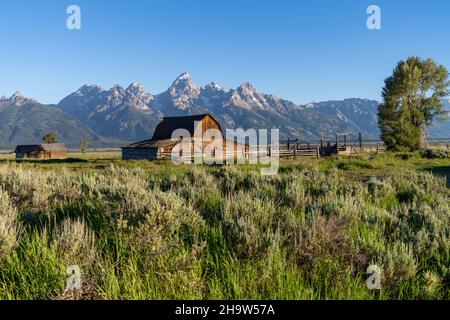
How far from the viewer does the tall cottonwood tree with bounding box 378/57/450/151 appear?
42781mm

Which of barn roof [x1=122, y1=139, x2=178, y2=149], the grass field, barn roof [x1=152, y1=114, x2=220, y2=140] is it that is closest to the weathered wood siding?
barn roof [x1=152, y1=114, x2=220, y2=140]

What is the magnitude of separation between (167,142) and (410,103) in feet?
99.6

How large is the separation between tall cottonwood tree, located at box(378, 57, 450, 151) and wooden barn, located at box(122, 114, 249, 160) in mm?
17731

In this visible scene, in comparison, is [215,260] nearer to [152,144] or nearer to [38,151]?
[152,144]

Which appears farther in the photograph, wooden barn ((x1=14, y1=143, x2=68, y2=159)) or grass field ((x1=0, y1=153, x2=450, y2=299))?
wooden barn ((x1=14, y1=143, x2=68, y2=159))

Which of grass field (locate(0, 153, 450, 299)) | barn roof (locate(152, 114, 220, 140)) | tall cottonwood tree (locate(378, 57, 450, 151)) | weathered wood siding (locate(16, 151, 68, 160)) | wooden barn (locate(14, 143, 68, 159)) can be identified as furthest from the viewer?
wooden barn (locate(14, 143, 68, 159))

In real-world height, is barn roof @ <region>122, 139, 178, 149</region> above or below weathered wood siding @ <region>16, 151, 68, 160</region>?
above

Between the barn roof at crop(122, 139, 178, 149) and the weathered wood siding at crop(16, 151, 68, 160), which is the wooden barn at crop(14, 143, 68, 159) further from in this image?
the barn roof at crop(122, 139, 178, 149)

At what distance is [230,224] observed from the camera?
5.70 metres

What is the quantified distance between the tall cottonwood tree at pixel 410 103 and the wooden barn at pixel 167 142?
58.2ft

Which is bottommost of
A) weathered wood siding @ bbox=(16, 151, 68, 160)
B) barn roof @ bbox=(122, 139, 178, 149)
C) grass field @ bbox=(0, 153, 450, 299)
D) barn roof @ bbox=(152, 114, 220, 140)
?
grass field @ bbox=(0, 153, 450, 299)

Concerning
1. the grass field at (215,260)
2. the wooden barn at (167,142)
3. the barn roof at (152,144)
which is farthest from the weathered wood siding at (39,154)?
the grass field at (215,260)

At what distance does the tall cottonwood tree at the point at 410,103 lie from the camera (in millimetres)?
42781
